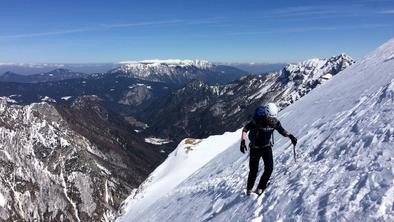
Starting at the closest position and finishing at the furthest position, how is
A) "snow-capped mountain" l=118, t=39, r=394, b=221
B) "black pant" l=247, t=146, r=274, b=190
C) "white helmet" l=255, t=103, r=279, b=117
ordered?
"snow-capped mountain" l=118, t=39, r=394, b=221 → "white helmet" l=255, t=103, r=279, b=117 → "black pant" l=247, t=146, r=274, b=190

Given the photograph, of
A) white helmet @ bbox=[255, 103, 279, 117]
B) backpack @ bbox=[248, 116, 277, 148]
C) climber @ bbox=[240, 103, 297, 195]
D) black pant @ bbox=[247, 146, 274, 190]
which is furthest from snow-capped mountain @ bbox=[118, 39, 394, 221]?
white helmet @ bbox=[255, 103, 279, 117]

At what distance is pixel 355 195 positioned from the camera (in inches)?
655

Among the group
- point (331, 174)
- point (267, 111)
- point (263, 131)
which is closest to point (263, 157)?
point (263, 131)

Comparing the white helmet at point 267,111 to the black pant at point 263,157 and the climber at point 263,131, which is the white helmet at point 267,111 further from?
the black pant at point 263,157

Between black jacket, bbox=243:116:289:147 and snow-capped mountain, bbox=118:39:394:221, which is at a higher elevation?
black jacket, bbox=243:116:289:147

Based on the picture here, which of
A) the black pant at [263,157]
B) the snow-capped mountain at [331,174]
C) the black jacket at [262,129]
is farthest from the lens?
the black pant at [263,157]

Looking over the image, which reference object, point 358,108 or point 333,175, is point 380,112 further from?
point 333,175

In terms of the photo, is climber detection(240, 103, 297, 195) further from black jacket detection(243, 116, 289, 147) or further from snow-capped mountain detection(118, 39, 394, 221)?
snow-capped mountain detection(118, 39, 394, 221)

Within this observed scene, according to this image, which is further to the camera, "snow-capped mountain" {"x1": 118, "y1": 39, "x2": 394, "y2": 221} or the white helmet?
the white helmet

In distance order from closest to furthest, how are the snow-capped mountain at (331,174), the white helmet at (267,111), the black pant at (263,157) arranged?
the snow-capped mountain at (331,174), the white helmet at (267,111), the black pant at (263,157)

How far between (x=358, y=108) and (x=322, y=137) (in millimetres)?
3573

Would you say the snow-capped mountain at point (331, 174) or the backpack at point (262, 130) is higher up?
the backpack at point (262, 130)

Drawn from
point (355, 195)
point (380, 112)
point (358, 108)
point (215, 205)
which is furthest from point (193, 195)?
point (355, 195)

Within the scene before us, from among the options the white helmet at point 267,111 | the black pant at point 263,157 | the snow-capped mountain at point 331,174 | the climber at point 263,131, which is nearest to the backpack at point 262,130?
the climber at point 263,131
